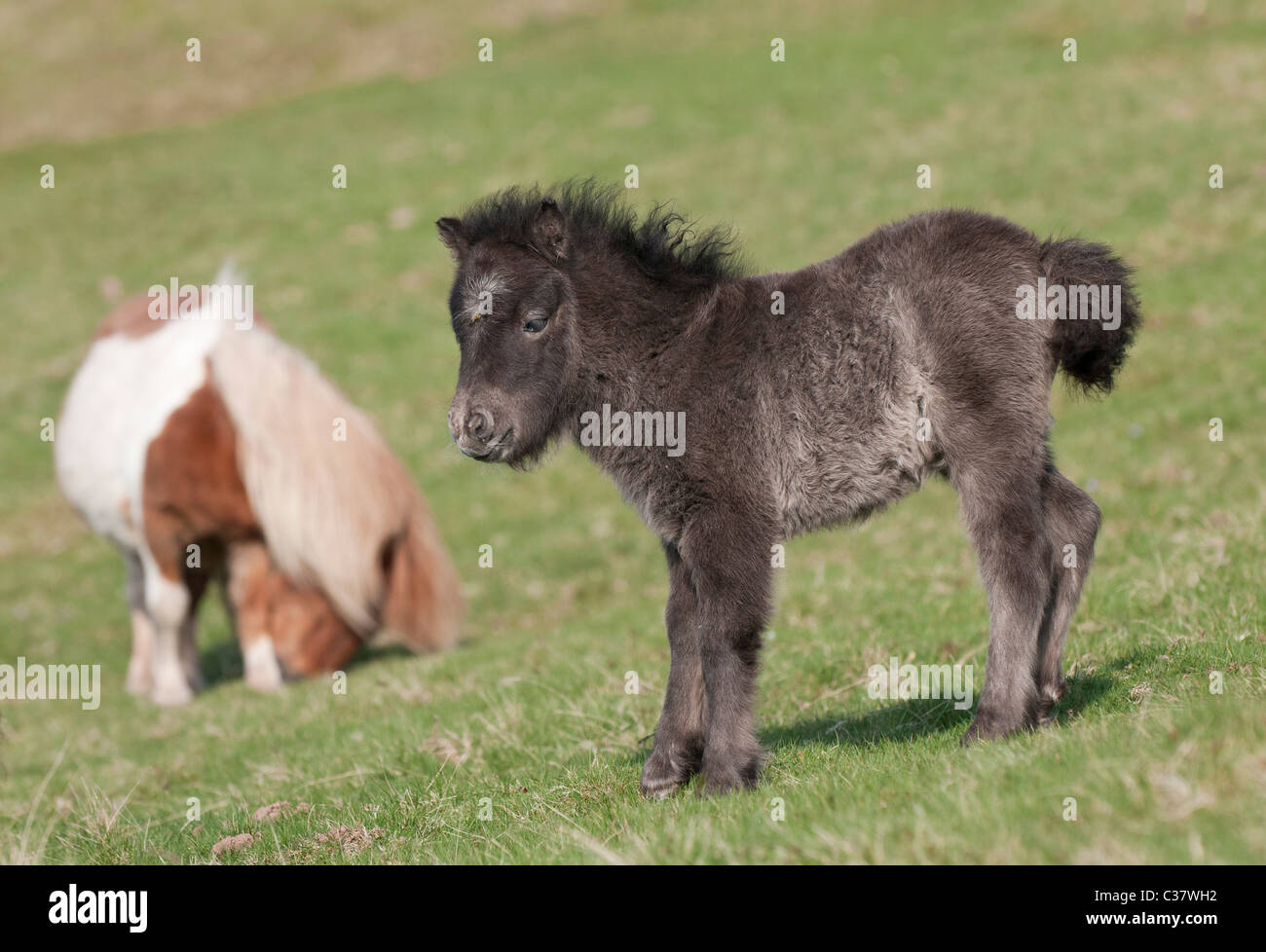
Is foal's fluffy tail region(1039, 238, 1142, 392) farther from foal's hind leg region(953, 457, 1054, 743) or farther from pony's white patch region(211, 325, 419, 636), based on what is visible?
pony's white patch region(211, 325, 419, 636)

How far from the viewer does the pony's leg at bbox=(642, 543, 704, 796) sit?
6070mm

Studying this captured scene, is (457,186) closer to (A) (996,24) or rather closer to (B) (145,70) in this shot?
Answer: (A) (996,24)

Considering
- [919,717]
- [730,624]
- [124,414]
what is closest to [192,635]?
[124,414]

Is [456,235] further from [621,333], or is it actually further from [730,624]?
[730,624]

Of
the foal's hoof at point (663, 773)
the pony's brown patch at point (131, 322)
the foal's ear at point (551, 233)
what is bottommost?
the foal's hoof at point (663, 773)

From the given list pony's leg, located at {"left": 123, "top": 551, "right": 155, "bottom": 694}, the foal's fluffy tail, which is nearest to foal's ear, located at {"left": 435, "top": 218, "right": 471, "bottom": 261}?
the foal's fluffy tail

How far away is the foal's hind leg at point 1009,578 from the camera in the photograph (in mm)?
5816

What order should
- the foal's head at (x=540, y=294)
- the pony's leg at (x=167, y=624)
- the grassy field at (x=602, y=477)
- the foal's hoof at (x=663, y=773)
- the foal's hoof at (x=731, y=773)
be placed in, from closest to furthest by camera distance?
the grassy field at (x=602, y=477) → the foal's hoof at (x=731, y=773) → the foal's head at (x=540, y=294) → the foal's hoof at (x=663, y=773) → the pony's leg at (x=167, y=624)

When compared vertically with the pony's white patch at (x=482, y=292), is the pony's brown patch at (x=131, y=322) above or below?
above

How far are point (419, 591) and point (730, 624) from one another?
8658 mm

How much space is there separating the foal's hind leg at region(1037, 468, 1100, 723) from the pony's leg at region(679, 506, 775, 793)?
1.56 metres

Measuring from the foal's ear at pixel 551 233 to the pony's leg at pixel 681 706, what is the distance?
167cm

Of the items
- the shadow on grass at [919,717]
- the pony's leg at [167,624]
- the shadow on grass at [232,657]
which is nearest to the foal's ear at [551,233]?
the shadow on grass at [919,717]

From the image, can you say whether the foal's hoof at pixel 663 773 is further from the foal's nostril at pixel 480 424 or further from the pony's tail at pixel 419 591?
the pony's tail at pixel 419 591
